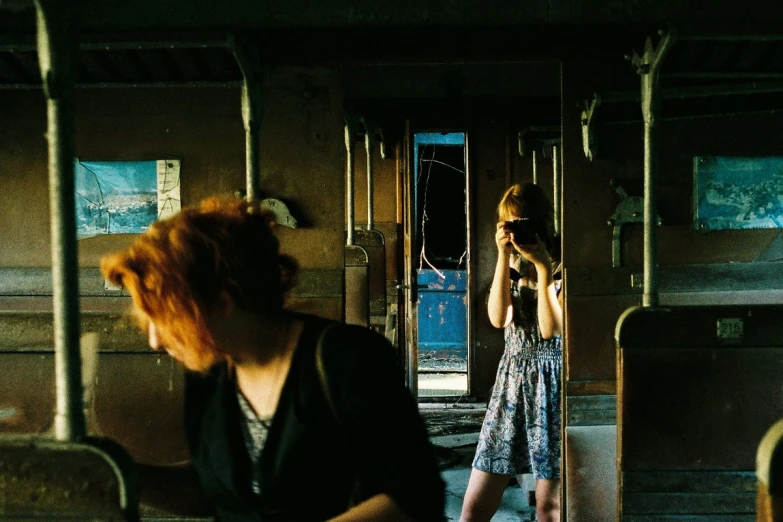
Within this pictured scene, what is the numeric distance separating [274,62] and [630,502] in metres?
2.36

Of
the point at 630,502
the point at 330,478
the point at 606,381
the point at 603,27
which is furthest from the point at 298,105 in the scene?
the point at 330,478

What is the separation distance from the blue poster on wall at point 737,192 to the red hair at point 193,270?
265 centimetres

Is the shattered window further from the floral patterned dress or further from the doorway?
the floral patterned dress

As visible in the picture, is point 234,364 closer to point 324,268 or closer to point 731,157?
point 324,268

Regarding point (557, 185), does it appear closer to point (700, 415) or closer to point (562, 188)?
point (562, 188)

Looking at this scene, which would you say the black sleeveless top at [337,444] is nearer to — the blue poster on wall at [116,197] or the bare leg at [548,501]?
the bare leg at [548,501]

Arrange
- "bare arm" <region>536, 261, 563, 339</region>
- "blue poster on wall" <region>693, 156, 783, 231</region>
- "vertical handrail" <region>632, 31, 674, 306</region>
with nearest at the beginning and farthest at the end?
"vertical handrail" <region>632, 31, 674, 306</region>, "bare arm" <region>536, 261, 563, 339</region>, "blue poster on wall" <region>693, 156, 783, 231</region>

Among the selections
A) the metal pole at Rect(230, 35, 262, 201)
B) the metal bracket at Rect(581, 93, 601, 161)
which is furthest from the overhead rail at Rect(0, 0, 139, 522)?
the metal bracket at Rect(581, 93, 601, 161)

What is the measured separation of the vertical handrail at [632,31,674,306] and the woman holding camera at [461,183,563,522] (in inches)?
21.5

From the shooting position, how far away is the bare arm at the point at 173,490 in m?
1.65

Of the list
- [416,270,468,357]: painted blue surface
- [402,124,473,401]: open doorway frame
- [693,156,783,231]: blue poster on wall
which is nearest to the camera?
[693,156,783,231]: blue poster on wall

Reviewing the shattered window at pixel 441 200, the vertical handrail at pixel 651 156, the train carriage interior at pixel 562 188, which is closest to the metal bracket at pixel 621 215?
the train carriage interior at pixel 562 188

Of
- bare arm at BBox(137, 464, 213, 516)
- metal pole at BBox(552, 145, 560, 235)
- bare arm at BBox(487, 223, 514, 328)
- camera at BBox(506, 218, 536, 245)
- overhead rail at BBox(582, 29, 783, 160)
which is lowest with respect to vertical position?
bare arm at BBox(137, 464, 213, 516)

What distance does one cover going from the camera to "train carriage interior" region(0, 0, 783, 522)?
2727mm
